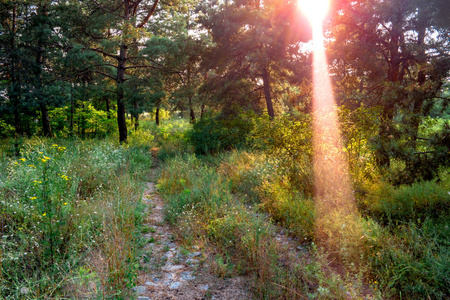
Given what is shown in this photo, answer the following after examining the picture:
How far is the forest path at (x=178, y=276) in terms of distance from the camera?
117 inches

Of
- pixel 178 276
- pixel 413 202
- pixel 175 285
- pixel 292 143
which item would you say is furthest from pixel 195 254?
pixel 292 143

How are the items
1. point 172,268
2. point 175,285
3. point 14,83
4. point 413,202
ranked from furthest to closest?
point 14,83, point 413,202, point 172,268, point 175,285

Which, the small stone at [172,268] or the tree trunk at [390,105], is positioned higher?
the tree trunk at [390,105]

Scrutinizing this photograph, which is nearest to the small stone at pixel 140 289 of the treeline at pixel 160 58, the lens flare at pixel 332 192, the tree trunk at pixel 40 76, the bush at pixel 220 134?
the lens flare at pixel 332 192

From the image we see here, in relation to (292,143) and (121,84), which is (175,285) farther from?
(121,84)

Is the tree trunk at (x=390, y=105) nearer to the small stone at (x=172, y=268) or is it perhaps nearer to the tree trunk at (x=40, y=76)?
the small stone at (x=172, y=268)

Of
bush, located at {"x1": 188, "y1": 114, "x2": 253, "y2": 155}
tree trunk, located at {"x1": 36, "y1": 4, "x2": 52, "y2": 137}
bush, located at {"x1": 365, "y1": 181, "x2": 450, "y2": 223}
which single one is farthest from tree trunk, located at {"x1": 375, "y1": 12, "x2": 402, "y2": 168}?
tree trunk, located at {"x1": 36, "y1": 4, "x2": 52, "y2": 137}

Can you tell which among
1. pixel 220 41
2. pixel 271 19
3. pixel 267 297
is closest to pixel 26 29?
pixel 220 41

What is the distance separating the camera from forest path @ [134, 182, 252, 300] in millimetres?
2979

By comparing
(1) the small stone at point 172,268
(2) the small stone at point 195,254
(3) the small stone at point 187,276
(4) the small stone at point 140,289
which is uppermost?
(4) the small stone at point 140,289

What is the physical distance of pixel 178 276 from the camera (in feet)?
11.0

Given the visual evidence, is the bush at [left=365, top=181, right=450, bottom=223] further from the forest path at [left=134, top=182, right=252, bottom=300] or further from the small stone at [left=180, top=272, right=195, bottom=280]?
the small stone at [left=180, top=272, right=195, bottom=280]

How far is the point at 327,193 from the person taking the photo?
16.6 feet

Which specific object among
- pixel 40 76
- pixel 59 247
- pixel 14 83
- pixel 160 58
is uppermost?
pixel 160 58
